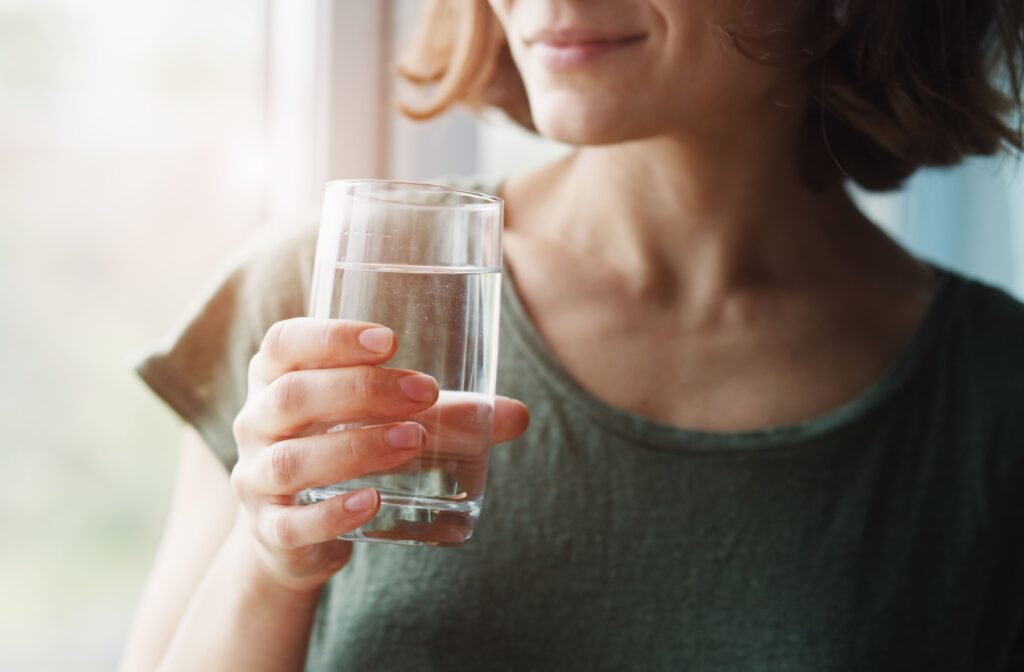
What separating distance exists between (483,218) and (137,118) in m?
0.75

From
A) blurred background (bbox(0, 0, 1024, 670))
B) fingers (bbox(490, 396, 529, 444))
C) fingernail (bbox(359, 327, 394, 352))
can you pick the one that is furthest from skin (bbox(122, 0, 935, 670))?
blurred background (bbox(0, 0, 1024, 670))

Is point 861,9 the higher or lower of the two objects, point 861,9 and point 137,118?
the higher

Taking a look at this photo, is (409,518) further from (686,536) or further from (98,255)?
(98,255)

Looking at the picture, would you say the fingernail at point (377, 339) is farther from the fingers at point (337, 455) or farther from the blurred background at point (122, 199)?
the blurred background at point (122, 199)

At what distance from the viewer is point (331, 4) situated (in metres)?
1.34

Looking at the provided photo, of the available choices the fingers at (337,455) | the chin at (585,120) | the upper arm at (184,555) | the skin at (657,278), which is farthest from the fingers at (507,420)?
the upper arm at (184,555)

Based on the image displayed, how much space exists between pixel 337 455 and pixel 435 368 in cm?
8

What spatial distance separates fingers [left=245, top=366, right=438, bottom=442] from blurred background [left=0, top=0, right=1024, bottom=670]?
1.74 ft

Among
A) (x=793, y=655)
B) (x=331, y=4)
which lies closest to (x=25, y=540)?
(x=331, y=4)

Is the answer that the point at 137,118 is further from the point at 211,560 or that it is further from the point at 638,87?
the point at 638,87

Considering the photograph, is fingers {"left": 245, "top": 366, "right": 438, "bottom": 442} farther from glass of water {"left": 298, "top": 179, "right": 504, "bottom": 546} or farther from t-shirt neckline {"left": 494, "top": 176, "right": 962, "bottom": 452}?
t-shirt neckline {"left": 494, "top": 176, "right": 962, "bottom": 452}

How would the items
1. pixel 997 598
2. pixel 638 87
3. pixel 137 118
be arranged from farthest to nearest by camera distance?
pixel 137 118 < pixel 997 598 < pixel 638 87

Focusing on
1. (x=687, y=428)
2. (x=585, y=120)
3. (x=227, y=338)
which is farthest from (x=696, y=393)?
(x=227, y=338)

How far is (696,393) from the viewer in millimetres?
1091
